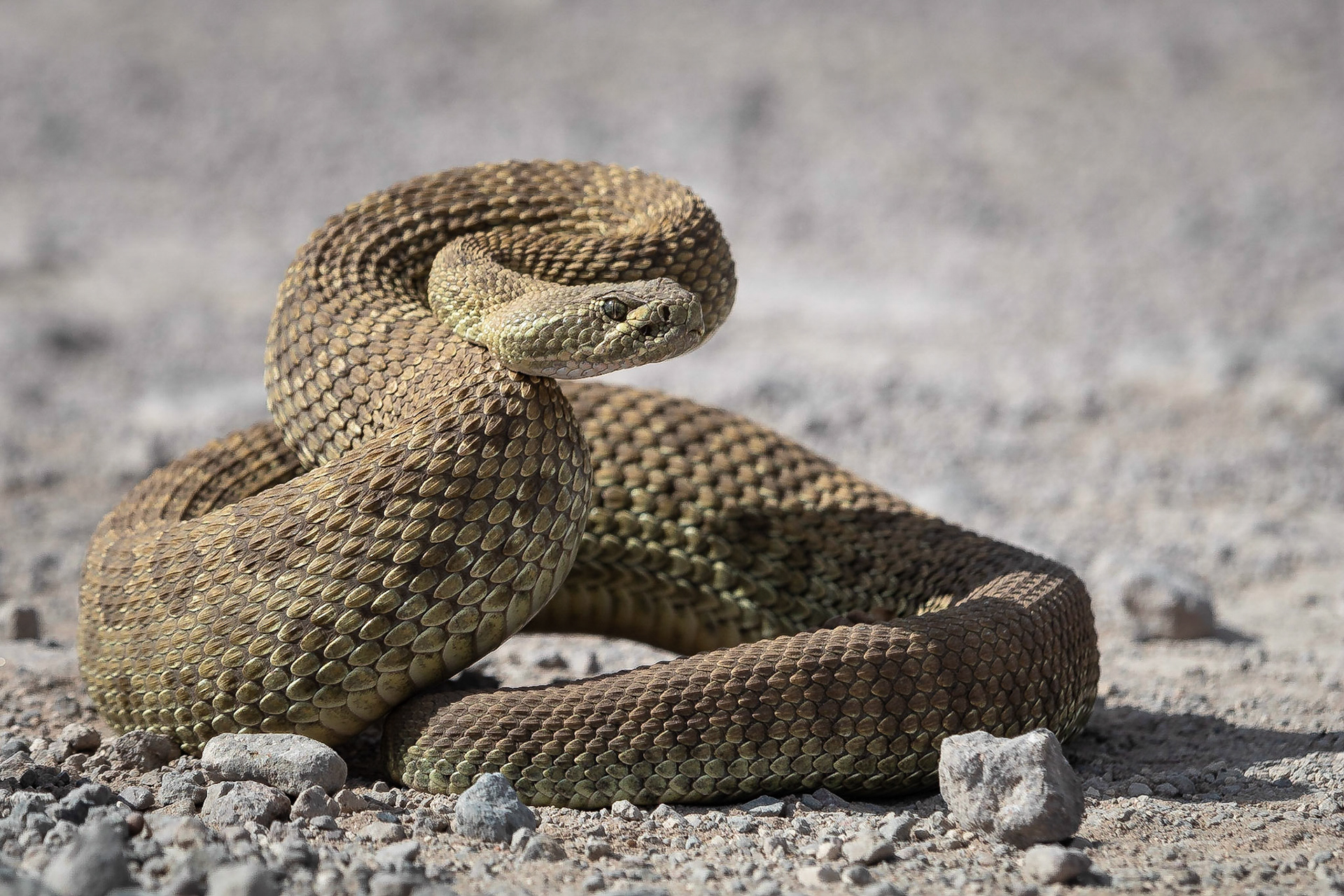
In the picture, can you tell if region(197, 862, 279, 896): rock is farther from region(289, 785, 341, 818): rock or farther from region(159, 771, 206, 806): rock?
region(159, 771, 206, 806): rock

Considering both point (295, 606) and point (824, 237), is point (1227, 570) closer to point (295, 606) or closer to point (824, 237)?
point (295, 606)

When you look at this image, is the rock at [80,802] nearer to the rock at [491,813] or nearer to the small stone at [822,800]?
the rock at [491,813]

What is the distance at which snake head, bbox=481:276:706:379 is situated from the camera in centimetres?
432

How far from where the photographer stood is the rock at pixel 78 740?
463 cm

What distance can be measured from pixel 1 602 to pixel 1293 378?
8577 mm

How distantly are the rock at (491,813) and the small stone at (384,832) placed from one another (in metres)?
0.18

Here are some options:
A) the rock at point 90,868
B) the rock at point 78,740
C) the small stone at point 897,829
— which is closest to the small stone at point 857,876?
the small stone at point 897,829

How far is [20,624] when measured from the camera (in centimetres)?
615

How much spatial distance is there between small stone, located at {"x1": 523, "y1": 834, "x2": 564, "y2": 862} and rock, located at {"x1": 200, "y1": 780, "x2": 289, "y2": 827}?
2.57 feet

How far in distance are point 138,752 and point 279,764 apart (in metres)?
0.64

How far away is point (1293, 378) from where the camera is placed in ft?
31.3

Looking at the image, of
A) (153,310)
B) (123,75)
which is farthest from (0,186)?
(153,310)

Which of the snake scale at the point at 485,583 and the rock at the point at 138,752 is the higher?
the snake scale at the point at 485,583

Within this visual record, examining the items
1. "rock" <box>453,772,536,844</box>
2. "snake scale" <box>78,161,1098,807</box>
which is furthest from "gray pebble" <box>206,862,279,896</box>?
"snake scale" <box>78,161,1098,807</box>
